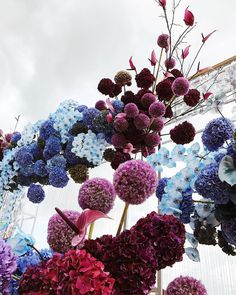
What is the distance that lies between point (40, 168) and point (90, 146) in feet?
0.68

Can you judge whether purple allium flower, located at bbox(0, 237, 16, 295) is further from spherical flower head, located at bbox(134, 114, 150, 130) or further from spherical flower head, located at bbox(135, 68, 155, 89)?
spherical flower head, located at bbox(135, 68, 155, 89)

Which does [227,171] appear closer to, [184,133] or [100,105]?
[184,133]

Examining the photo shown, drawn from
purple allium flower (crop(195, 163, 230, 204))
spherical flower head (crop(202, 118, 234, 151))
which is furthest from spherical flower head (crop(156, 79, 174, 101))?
purple allium flower (crop(195, 163, 230, 204))

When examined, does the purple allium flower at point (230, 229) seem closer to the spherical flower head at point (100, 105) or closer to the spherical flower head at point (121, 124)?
the spherical flower head at point (121, 124)

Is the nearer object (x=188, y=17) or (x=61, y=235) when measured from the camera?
(x=61, y=235)

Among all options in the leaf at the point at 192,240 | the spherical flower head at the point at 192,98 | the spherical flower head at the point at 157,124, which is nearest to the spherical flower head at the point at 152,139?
the spherical flower head at the point at 157,124

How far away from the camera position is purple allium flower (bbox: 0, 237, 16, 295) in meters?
0.53

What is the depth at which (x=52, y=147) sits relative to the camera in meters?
1.19

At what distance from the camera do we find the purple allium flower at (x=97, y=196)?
2.16 ft

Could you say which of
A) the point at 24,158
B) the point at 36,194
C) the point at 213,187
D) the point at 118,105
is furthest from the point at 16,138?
the point at 213,187

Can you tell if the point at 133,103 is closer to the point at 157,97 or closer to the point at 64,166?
the point at 157,97

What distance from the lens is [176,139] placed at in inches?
36.6

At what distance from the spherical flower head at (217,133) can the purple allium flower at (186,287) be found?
252 mm

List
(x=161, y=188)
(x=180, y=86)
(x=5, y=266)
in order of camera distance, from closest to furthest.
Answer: (x=5, y=266) → (x=161, y=188) → (x=180, y=86)
